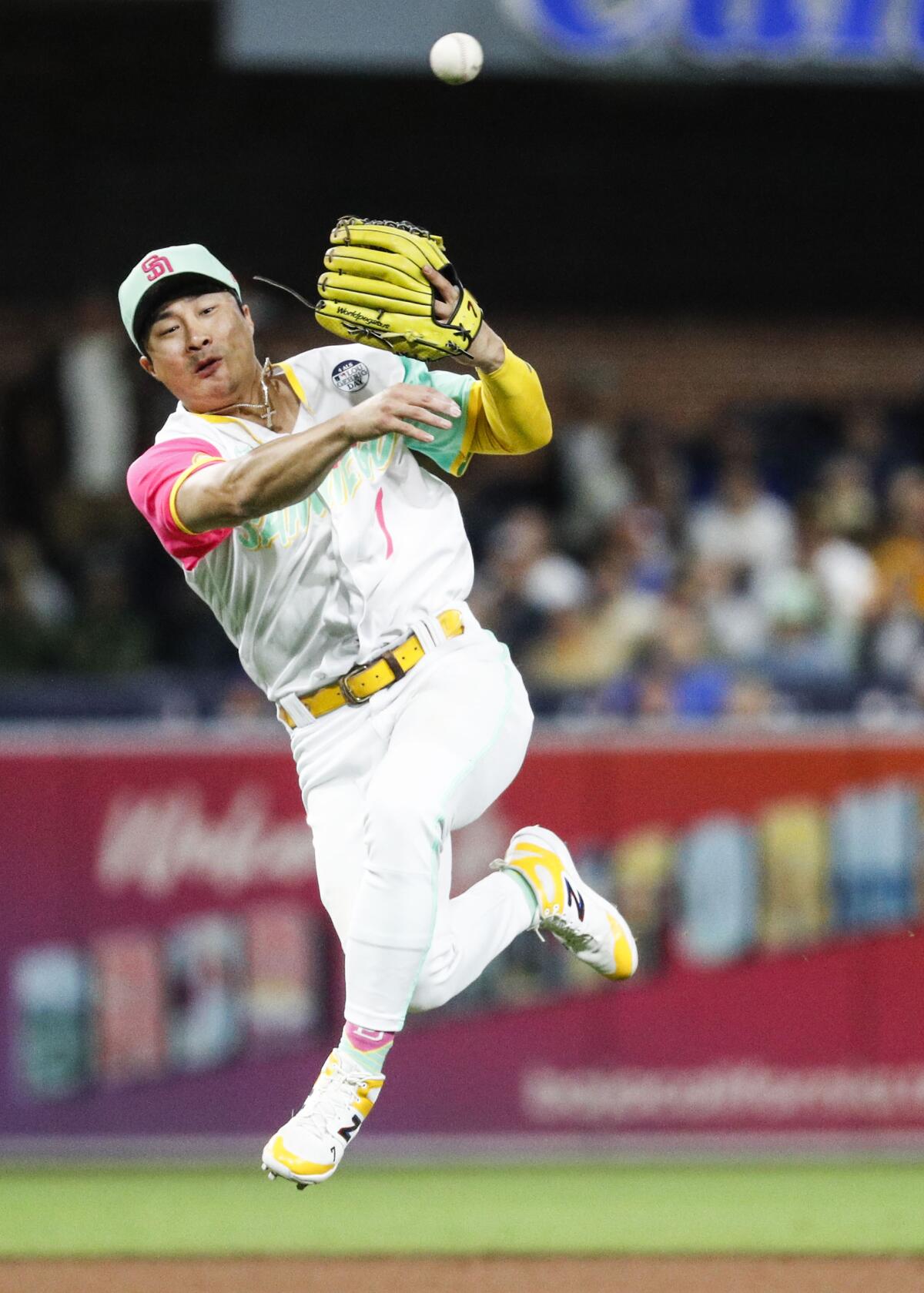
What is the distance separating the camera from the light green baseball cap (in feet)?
13.5

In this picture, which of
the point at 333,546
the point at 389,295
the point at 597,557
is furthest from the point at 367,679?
the point at 597,557

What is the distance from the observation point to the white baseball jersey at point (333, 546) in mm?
4188

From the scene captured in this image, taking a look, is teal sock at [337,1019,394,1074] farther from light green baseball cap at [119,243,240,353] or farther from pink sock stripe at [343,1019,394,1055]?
light green baseball cap at [119,243,240,353]

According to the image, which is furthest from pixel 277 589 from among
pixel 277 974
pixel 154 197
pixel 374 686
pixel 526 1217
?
pixel 154 197

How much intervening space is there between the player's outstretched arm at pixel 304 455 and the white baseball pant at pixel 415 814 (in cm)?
66

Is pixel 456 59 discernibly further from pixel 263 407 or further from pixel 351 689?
pixel 351 689

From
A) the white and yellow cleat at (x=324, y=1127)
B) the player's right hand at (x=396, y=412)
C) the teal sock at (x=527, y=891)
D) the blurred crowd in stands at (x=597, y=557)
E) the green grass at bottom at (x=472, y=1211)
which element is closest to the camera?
the player's right hand at (x=396, y=412)

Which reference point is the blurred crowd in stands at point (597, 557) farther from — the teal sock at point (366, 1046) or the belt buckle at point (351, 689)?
the teal sock at point (366, 1046)

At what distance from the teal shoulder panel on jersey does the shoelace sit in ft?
4.44

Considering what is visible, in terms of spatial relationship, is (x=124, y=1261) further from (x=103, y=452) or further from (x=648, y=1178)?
(x=103, y=452)

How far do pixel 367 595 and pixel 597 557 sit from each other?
5321 mm

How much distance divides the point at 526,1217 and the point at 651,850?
1.67 m

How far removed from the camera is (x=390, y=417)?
366 cm

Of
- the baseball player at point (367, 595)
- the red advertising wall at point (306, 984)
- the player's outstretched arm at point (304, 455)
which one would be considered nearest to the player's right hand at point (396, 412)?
the player's outstretched arm at point (304, 455)
